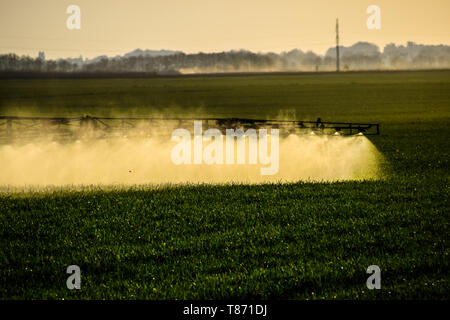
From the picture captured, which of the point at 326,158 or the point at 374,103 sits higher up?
the point at 374,103

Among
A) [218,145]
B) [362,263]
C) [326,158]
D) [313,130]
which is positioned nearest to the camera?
[362,263]

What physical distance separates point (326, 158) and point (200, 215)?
45.4 feet

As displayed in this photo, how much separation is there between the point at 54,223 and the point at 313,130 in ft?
82.8

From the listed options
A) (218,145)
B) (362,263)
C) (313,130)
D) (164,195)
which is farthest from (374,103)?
A: (362,263)

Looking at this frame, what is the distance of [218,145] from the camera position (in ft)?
102
